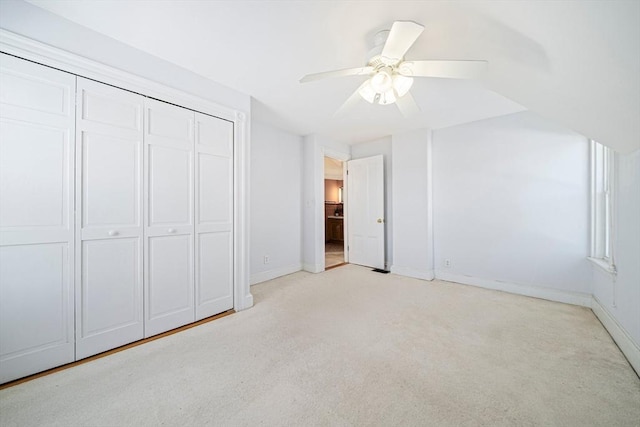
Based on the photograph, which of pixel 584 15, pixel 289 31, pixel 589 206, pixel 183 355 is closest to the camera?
pixel 584 15

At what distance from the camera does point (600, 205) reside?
8.21 feet

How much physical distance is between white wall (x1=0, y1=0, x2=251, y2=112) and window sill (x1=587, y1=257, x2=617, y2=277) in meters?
3.98

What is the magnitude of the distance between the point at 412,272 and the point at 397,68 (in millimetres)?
3122

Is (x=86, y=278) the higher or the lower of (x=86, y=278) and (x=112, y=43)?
the lower

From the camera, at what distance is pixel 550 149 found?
2.84 meters

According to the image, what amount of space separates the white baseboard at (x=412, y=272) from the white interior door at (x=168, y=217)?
121 inches

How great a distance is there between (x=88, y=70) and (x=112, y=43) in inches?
11.6

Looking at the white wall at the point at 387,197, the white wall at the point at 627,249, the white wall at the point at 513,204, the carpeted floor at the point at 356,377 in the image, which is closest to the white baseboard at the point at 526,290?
the white wall at the point at 513,204

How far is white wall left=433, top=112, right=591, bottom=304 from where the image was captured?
2.72 metres

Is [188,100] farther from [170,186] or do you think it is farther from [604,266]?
[604,266]

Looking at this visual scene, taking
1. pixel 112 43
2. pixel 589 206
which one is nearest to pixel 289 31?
pixel 112 43

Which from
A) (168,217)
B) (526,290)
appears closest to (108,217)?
(168,217)

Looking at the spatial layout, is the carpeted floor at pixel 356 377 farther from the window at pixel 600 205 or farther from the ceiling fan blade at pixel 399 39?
the ceiling fan blade at pixel 399 39

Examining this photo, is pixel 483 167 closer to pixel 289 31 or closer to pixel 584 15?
pixel 584 15
